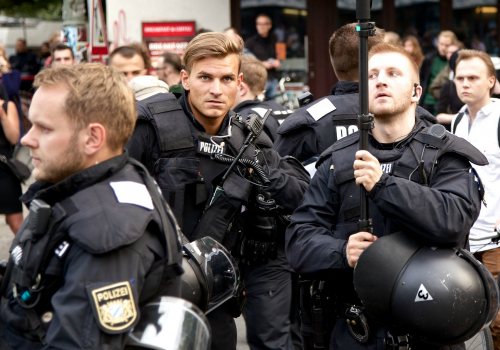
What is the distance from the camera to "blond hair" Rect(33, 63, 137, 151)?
1.98 m

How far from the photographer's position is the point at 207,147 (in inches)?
131

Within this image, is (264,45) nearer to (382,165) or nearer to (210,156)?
(210,156)

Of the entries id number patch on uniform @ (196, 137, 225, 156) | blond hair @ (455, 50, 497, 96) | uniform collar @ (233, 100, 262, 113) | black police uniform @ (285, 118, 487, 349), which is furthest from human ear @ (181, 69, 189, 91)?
blond hair @ (455, 50, 497, 96)

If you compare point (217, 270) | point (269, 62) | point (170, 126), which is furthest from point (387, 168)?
point (269, 62)

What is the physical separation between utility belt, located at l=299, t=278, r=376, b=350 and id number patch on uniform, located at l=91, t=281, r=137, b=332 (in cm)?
127

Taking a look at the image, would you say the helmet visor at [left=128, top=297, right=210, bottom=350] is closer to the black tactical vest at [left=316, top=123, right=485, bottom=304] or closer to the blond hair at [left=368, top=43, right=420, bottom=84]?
the black tactical vest at [left=316, top=123, right=485, bottom=304]

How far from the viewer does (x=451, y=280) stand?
7.89 ft

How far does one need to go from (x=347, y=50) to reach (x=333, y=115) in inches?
18.3

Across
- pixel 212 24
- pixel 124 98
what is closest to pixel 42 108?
pixel 124 98

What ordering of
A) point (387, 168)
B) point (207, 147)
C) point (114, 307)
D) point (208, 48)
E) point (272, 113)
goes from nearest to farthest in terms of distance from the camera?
point (114, 307)
point (387, 168)
point (207, 147)
point (208, 48)
point (272, 113)

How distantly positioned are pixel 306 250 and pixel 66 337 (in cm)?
138

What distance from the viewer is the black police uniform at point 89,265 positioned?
1767 millimetres

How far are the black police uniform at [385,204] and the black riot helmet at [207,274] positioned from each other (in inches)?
12.3

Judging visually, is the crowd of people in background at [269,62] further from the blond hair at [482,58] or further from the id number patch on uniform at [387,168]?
the id number patch on uniform at [387,168]
